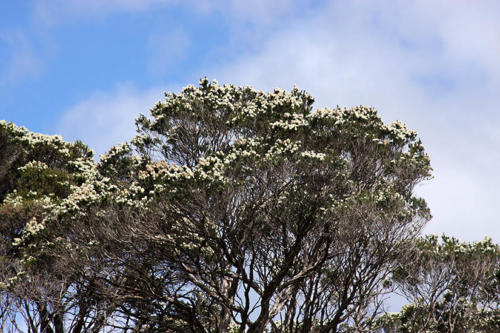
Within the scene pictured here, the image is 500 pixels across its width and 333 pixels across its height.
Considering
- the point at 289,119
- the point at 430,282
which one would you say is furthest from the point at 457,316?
the point at 289,119

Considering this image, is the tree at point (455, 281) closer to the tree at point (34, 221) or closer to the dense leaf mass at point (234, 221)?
the dense leaf mass at point (234, 221)

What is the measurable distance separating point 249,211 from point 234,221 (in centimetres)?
62

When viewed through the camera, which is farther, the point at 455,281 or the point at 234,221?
the point at 455,281

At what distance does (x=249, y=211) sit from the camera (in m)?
20.0

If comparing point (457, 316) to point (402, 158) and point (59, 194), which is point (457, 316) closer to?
point (402, 158)

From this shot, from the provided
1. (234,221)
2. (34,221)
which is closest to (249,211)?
(234,221)

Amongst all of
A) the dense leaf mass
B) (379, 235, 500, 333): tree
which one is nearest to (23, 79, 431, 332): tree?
the dense leaf mass

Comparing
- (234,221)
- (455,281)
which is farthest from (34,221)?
(455,281)

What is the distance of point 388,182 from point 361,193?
6.41ft

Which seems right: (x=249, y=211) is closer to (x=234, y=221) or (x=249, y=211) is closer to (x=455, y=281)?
(x=234, y=221)

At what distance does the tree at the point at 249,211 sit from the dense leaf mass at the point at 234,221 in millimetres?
56

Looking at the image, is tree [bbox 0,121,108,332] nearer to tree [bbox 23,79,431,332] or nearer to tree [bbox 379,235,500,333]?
tree [bbox 23,79,431,332]

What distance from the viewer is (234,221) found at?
1977 centimetres

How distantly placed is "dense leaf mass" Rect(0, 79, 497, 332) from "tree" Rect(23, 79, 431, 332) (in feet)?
0.18
